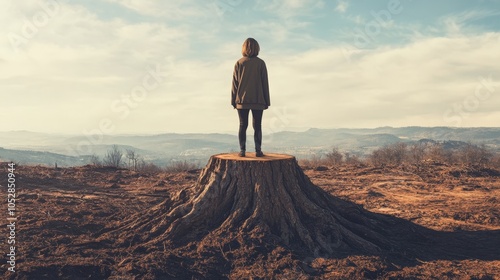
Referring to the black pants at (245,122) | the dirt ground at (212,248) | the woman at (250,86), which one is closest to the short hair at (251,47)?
the woman at (250,86)

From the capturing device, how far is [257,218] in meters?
7.25

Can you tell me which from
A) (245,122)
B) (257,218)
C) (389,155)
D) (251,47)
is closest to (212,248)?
(257,218)

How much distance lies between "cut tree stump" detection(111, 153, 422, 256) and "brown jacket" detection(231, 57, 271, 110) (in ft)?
4.22

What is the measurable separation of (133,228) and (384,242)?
5.48 m

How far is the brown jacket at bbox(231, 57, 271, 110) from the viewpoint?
809 centimetres

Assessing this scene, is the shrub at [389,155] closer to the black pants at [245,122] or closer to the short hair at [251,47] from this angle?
the black pants at [245,122]

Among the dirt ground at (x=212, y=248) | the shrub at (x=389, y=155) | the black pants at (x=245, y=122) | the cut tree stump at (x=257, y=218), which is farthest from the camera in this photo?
the shrub at (x=389, y=155)

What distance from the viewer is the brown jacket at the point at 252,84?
26.6ft

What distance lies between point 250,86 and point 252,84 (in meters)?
0.06

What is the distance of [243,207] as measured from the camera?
7477mm

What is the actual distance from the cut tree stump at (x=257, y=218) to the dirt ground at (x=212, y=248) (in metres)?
0.37

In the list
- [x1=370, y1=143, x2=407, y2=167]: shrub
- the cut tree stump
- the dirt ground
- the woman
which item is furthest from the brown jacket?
[x1=370, y1=143, x2=407, y2=167]: shrub

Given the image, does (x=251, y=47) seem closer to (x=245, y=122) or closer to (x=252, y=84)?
(x=252, y=84)

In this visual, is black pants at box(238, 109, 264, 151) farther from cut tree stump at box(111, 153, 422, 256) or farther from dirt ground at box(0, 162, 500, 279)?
dirt ground at box(0, 162, 500, 279)
